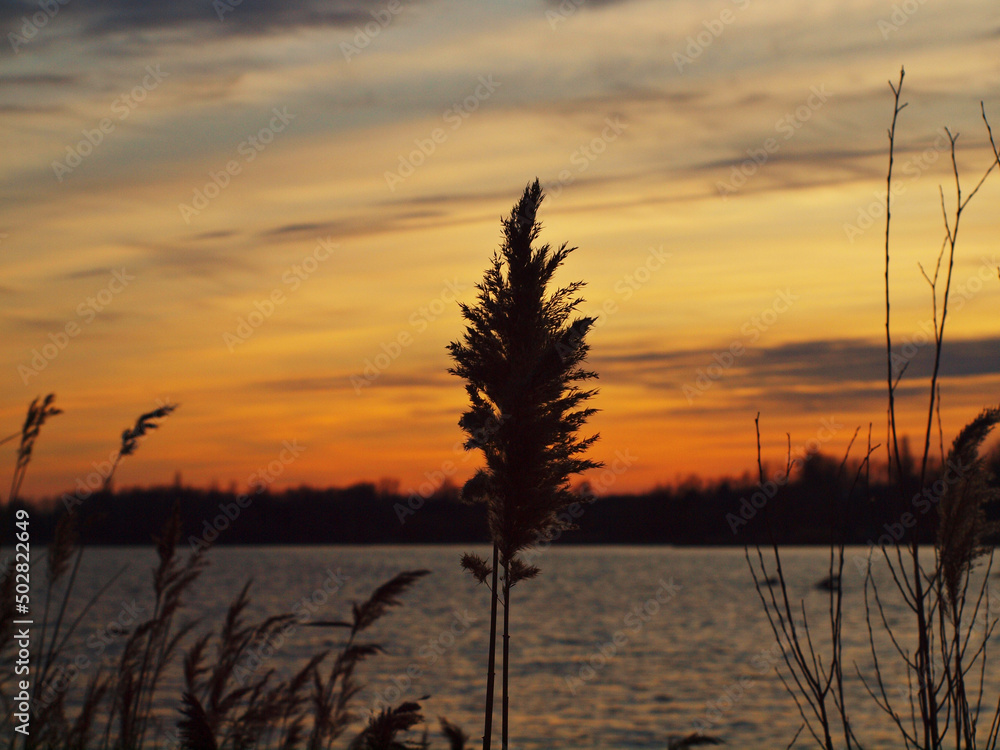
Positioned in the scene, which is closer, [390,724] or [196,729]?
[196,729]

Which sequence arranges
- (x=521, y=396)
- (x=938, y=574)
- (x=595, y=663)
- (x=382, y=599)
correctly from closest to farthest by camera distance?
(x=938, y=574) → (x=521, y=396) → (x=382, y=599) → (x=595, y=663)

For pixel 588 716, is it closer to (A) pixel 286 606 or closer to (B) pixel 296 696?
(B) pixel 296 696

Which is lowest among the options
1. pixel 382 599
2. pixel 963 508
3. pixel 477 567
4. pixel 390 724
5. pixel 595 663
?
pixel 595 663

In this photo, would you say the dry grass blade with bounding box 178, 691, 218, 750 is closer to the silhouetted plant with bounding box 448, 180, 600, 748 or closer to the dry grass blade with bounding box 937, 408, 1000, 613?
the silhouetted plant with bounding box 448, 180, 600, 748

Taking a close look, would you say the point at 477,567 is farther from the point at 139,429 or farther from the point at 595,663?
the point at 595,663

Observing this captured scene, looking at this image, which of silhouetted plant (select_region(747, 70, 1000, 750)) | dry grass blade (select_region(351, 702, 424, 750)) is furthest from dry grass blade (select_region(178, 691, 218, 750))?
silhouetted plant (select_region(747, 70, 1000, 750))

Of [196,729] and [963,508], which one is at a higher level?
[963,508]

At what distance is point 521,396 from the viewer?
4910 mm

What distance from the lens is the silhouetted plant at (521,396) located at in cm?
493

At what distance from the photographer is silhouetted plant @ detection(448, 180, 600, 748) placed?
4.93m

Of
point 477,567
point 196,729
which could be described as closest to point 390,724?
point 196,729

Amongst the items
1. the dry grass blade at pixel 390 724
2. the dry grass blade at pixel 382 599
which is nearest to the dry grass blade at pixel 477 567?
the dry grass blade at pixel 390 724

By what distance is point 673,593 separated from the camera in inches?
3322

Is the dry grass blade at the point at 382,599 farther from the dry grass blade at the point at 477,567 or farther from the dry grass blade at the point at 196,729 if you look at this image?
the dry grass blade at the point at 477,567
